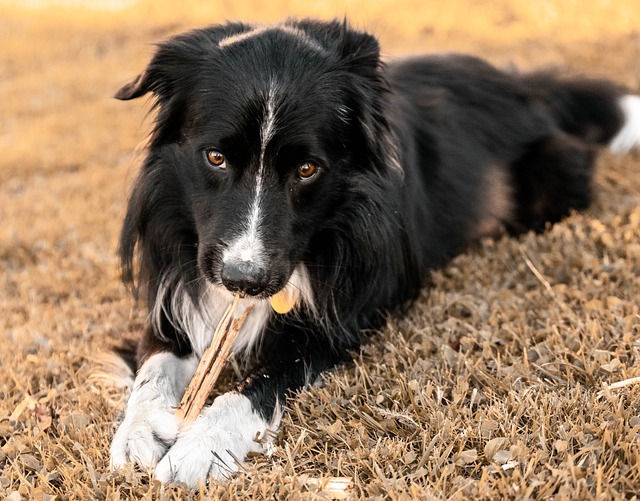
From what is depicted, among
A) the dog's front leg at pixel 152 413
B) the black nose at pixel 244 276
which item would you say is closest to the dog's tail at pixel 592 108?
the black nose at pixel 244 276

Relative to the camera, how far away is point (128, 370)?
3361mm

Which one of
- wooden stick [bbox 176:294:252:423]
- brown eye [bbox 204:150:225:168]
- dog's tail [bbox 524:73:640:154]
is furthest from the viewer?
dog's tail [bbox 524:73:640:154]

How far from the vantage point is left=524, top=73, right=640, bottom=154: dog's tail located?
508 cm

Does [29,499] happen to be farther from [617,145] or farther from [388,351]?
[617,145]

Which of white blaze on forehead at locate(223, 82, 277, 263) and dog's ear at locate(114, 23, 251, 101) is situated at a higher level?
dog's ear at locate(114, 23, 251, 101)

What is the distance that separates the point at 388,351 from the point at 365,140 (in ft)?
3.17

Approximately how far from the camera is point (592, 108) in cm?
516

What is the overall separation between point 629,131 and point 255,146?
11.5 ft

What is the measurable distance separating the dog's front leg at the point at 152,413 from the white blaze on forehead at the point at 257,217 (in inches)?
25.9

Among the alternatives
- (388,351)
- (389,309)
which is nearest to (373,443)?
(388,351)

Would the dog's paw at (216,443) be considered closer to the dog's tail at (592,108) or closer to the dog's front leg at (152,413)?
the dog's front leg at (152,413)

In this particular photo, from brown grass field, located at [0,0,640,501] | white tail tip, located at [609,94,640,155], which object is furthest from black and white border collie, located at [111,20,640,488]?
Answer: white tail tip, located at [609,94,640,155]

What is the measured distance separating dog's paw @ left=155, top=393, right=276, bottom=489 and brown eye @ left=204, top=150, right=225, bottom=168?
957 millimetres

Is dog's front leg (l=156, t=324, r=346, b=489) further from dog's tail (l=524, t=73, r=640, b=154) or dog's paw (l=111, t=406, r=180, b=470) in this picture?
dog's tail (l=524, t=73, r=640, b=154)
